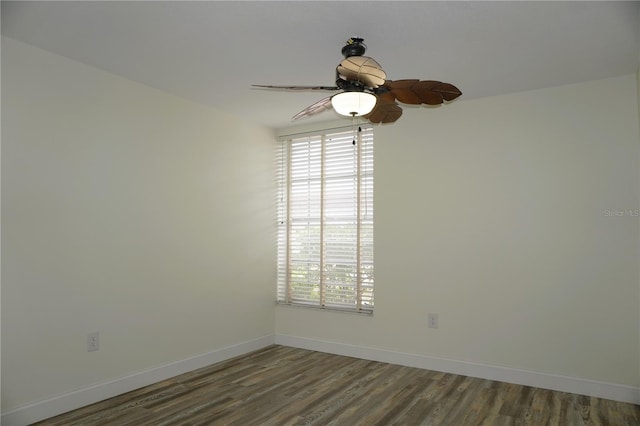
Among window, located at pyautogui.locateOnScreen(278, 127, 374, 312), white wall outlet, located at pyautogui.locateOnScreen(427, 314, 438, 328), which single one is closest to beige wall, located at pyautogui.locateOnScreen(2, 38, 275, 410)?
window, located at pyautogui.locateOnScreen(278, 127, 374, 312)

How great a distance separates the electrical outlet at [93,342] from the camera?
3.25m

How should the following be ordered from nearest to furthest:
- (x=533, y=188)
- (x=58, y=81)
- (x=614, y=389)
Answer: (x=58, y=81)
(x=614, y=389)
(x=533, y=188)

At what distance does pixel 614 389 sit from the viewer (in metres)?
3.37

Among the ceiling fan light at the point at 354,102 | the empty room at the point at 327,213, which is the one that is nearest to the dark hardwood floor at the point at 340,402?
the empty room at the point at 327,213

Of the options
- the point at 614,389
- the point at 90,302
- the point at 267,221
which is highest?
the point at 267,221

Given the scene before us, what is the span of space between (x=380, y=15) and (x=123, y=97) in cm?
224

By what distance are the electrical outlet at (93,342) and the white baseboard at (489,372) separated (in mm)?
2224

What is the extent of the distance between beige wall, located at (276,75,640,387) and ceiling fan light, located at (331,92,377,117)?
6.61ft

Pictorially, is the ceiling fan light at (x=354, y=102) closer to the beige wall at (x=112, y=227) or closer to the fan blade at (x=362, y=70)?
the fan blade at (x=362, y=70)

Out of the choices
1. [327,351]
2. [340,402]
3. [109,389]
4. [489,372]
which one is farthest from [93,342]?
[489,372]

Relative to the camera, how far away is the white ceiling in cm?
244

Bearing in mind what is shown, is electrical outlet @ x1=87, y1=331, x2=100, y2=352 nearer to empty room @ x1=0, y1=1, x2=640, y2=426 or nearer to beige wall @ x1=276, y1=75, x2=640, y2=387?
empty room @ x1=0, y1=1, x2=640, y2=426

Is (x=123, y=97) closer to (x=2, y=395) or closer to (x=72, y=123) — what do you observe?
(x=72, y=123)

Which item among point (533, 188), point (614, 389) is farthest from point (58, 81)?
point (614, 389)
